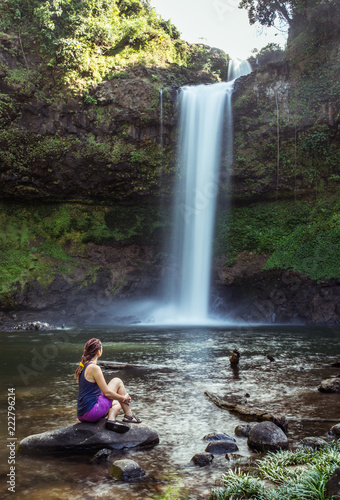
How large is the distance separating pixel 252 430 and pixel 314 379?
438 centimetres

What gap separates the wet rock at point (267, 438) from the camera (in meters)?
4.77

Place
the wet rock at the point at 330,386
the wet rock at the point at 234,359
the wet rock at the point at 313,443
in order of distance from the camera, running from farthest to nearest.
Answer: the wet rock at the point at 234,359
the wet rock at the point at 330,386
the wet rock at the point at 313,443

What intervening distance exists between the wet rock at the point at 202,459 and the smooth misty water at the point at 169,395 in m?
0.07

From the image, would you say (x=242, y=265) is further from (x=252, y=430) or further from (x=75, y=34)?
(x=252, y=430)

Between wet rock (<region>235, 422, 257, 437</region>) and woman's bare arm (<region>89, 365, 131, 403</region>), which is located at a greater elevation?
woman's bare arm (<region>89, 365, 131, 403</region>)

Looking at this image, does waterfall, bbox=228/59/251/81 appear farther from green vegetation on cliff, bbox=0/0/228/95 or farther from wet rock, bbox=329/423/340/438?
wet rock, bbox=329/423/340/438

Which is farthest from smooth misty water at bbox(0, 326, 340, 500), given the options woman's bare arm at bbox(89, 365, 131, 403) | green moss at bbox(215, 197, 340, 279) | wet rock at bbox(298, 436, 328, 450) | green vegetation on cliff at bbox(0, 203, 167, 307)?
green vegetation on cliff at bbox(0, 203, 167, 307)

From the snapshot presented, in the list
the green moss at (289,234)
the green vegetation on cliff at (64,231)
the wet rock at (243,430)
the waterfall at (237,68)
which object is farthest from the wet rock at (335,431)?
the waterfall at (237,68)

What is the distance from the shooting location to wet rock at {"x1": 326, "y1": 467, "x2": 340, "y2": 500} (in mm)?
2921

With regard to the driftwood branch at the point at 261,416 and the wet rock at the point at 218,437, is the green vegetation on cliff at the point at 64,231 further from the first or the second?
the wet rock at the point at 218,437

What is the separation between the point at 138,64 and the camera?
30.2 m

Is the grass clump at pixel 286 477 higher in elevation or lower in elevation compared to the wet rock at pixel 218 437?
higher

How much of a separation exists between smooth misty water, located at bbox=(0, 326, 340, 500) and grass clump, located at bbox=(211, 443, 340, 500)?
0.38 meters

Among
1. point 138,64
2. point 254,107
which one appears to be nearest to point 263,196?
point 254,107
